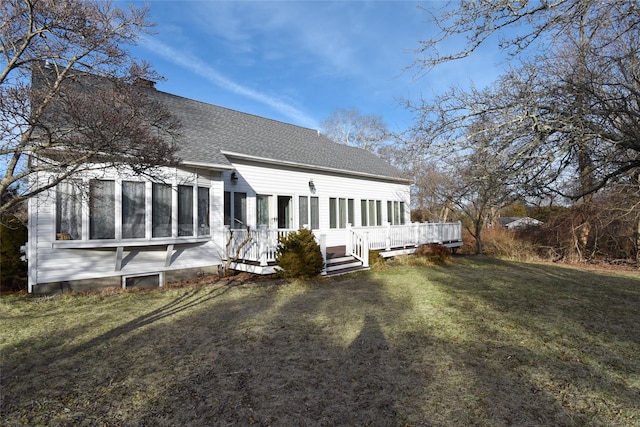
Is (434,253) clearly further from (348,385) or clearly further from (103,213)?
(103,213)

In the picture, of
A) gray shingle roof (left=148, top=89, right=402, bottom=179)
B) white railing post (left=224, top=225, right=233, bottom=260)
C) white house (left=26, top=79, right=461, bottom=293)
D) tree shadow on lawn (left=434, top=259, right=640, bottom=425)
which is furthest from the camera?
gray shingle roof (left=148, top=89, right=402, bottom=179)

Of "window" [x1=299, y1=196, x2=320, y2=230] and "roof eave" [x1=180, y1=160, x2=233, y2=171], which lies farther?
"window" [x1=299, y1=196, x2=320, y2=230]

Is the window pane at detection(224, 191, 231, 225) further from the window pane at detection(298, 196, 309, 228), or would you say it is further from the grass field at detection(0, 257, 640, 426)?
the grass field at detection(0, 257, 640, 426)

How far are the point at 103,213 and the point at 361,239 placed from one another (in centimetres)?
772

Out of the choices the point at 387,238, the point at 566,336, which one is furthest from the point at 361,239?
the point at 566,336

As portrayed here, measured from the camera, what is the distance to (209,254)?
1023 centimetres

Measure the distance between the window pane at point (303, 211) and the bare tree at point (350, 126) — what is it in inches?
938

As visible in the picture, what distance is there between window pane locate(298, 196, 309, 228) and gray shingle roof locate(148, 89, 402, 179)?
1.40 meters

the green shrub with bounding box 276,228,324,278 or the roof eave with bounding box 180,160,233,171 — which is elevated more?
the roof eave with bounding box 180,160,233,171

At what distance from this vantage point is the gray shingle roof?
1051cm

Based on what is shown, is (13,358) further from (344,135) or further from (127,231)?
(344,135)

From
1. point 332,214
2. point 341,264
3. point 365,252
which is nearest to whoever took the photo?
point 341,264

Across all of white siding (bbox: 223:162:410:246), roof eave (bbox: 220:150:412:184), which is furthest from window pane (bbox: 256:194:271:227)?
roof eave (bbox: 220:150:412:184)

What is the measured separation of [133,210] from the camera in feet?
27.6
